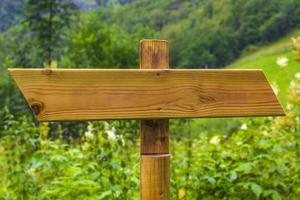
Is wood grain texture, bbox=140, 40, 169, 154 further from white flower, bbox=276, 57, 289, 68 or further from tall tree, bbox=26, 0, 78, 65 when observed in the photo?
tall tree, bbox=26, 0, 78, 65

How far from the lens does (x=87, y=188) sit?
3064mm

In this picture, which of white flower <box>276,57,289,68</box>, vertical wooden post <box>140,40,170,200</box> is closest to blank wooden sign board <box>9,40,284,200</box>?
vertical wooden post <box>140,40,170,200</box>

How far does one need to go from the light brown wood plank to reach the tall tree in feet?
87.3

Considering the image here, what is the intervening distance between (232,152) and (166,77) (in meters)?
1.55

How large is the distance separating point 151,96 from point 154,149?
19cm

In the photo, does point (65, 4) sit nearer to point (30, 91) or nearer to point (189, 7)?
point (30, 91)

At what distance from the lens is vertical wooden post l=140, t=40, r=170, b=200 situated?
1995mm

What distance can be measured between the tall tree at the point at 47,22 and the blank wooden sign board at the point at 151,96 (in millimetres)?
26606

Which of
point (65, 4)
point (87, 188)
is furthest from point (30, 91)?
point (65, 4)

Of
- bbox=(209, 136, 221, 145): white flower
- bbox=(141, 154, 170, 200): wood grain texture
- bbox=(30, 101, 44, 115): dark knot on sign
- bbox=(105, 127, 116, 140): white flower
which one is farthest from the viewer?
bbox=(209, 136, 221, 145): white flower

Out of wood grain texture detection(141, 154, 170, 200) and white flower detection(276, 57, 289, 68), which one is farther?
white flower detection(276, 57, 289, 68)

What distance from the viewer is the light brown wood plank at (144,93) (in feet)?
6.07

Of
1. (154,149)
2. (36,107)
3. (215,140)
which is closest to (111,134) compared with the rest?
(215,140)

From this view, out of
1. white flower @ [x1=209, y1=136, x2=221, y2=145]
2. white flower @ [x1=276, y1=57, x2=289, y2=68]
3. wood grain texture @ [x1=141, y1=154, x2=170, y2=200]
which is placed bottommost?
wood grain texture @ [x1=141, y1=154, x2=170, y2=200]
